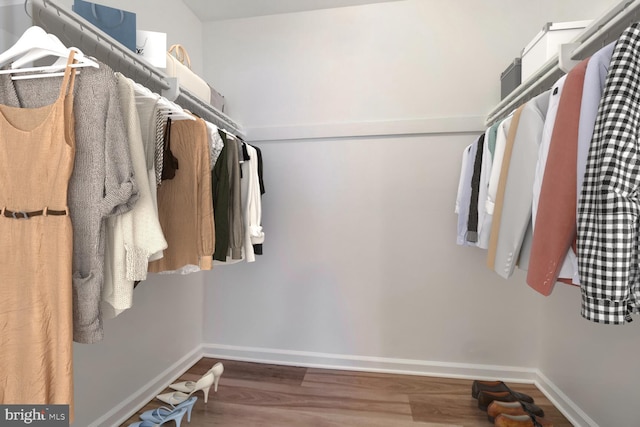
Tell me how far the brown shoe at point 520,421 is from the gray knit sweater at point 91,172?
66.3 inches

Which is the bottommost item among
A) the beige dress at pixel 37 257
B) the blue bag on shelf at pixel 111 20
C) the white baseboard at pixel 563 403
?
the white baseboard at pixel 563 403

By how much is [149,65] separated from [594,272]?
4.97 ft

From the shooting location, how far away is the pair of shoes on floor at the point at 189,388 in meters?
1.53

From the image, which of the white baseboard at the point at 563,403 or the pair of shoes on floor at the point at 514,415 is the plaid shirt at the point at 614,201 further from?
the white baseboard at the point at 563,403

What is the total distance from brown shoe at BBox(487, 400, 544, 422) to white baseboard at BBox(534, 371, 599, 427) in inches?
6.4

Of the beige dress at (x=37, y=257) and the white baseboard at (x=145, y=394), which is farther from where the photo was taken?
the white baseboard at (x=145, y=394)

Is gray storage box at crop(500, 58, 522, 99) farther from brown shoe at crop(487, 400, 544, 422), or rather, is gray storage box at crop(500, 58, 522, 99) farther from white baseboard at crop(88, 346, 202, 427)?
white baseboard at crop(88, 346, 202, 427)

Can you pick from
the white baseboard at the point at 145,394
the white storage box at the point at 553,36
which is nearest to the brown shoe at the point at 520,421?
the white storage box at the point at 553,36

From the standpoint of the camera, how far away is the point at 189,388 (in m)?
1.62

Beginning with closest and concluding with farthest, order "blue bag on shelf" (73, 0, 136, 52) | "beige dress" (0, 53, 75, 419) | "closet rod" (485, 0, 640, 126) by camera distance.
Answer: "beige dress" (0, 53, 75, 419), "closet rod" (485, 0, 640, 126), "blue bag on shelf" (73, 0, 136, 52)

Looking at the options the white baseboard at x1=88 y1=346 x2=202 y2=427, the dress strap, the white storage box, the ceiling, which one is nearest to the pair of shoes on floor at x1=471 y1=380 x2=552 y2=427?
the white storage box

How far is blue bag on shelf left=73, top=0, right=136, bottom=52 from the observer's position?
1027mm

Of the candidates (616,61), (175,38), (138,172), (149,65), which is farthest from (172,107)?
(616,61)

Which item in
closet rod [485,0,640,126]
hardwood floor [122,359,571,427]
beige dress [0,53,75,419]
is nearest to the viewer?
beige dress [0,53,75,419]
